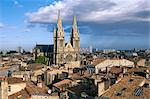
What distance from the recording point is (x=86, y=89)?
1435 inches

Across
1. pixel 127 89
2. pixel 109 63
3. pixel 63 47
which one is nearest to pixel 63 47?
pixel 63 47

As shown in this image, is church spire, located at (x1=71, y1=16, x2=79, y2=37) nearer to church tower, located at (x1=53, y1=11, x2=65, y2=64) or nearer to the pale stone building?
church tower, located at (x1=53, y1=11, x2=65, y2=64)

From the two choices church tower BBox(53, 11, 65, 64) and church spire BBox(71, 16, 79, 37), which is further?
church spire BBox(71, 16, 79, 37)

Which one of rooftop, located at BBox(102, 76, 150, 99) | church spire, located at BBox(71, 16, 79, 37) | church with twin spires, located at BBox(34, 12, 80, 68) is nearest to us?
rooftop, located at BBox(102, 76, 150, 99)

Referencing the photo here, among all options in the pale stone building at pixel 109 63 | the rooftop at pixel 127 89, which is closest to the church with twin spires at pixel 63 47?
the pale stone building at pixel 109 63

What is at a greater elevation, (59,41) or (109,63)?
(59,41)

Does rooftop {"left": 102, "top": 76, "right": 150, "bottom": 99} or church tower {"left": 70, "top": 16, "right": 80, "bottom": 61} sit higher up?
church tower {"left": 70, "top": 16, "right": 80, "bottom": 61}

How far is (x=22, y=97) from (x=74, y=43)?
288 feet

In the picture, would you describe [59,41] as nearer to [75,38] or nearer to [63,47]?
[63,47]

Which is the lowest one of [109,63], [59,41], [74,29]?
[109,63]

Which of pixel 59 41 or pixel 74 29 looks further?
pixel 74 29

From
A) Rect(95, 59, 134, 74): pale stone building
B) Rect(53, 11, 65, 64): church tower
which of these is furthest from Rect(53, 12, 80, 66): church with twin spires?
Rect(95, 59, 134, 74): pale stone building

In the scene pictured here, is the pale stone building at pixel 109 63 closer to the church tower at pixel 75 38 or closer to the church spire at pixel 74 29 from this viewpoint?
the church tower at pixel 75 38

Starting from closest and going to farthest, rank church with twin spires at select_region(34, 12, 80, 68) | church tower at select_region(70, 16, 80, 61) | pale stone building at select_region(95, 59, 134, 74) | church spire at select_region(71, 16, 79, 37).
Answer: pale stone building at select_region(95, 59, 134, 74) < church with twin spires at select_region(34, 12, 80, 68) < church spire at select_region(71, 16, 79, 37) < church tower at select_region(70, 16, 80, 61)
